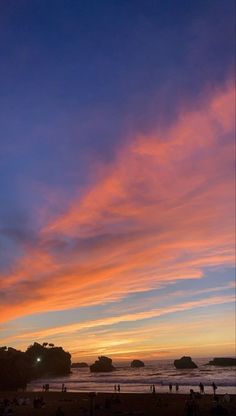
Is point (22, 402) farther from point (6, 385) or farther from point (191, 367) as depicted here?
point (191, 367)

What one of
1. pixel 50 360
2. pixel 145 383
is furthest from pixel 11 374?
pixel 50 360

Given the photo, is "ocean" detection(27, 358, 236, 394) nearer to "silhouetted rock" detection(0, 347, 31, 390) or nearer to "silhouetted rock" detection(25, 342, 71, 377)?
"silhouetted rock" detection(0, 347, 31, 390)

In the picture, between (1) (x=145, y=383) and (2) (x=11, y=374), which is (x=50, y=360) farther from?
(1) (x=145, y=383)

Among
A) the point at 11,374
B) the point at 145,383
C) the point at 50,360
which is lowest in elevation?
the point at 50,360

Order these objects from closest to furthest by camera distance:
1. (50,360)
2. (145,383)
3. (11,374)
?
(11,374)
(145,383)
(50,360)

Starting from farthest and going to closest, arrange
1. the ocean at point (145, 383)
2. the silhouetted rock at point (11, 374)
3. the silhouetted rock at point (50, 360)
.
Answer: the silhouetted rock at point (50, 360) < the silhouetted rock at point (11, 374) < the ocean at point (145, 383)

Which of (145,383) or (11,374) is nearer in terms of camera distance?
(11,374)

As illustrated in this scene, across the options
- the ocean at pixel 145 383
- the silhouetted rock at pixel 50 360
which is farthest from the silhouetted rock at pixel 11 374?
the silhouetted rock at pixel 50 360

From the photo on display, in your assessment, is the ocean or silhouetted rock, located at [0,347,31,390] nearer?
the ocean

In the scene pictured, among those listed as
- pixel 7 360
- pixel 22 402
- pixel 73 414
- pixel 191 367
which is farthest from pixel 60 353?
pixel 73 414

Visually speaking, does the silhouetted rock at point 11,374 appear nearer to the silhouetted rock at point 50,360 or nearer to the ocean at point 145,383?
the ocean at point 145,383

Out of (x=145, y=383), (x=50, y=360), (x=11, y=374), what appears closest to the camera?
(x=11, y=374)

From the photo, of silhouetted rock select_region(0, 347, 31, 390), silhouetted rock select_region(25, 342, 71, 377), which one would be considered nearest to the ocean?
silhouetted rock select_region(0, 347, 31, 390)

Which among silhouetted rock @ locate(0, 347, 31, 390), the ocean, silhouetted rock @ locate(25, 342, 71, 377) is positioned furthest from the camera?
silhouetted rock @ locate(25, 342, 71, 377)
